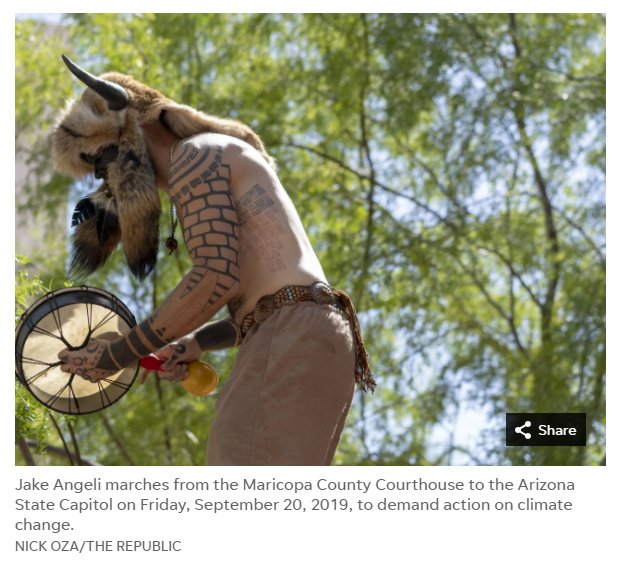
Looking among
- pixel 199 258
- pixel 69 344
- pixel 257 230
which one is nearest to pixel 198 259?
pixel 199 258

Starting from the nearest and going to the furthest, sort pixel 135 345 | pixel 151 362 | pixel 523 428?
1. pixel 135 345
2. pixel 151 362
3. pixel 523 428

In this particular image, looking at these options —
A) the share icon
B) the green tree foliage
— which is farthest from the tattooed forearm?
the green tree foliage

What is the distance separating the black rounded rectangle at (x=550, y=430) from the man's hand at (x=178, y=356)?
2541 mm

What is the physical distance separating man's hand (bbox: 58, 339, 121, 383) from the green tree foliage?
209 inches

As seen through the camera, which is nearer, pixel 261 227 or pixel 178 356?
pixel 261 227

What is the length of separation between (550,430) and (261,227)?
4165mm

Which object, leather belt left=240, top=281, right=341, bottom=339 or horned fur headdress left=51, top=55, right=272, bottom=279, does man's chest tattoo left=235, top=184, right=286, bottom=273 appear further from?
horned fur headdress left=51, top=55, right=272, bottom=279

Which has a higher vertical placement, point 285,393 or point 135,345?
point 135,345

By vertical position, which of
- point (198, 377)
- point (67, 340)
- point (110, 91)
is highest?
point (110, 91)

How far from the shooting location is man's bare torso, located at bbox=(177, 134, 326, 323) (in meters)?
3.07

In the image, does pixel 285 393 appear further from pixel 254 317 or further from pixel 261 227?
pixel 261 227

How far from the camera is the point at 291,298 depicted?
3039 millimetres

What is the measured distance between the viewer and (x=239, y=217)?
3119mm
